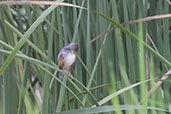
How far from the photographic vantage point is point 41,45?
1.33 metres

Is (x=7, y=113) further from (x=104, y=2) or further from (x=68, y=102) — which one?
(x=104, y=2)

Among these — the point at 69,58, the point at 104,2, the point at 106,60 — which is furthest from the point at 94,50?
the point at 69,58

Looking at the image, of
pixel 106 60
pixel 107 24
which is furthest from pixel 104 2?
pixel 106 60

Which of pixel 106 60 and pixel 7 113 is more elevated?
pixel 106 60

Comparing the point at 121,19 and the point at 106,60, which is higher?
the point at 121,19

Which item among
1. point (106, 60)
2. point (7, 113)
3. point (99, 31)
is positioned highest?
point (99, 31)

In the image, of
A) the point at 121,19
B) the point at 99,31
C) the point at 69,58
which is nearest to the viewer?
the point at 69,58

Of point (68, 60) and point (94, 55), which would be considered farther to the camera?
point (94, 55)

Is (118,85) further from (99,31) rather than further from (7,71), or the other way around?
(7,71)

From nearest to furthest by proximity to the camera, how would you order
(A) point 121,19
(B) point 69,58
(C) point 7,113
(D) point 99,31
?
(B) point 69,58
(C) point 7,113
(D) point 99,31
(A) point 121,19

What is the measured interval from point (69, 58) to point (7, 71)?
0.20 meters

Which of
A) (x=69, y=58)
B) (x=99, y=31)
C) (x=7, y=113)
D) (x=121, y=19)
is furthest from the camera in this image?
(x=121, y=19)

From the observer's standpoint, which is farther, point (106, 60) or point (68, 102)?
point (106, 60)

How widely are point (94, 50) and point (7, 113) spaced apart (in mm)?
447
